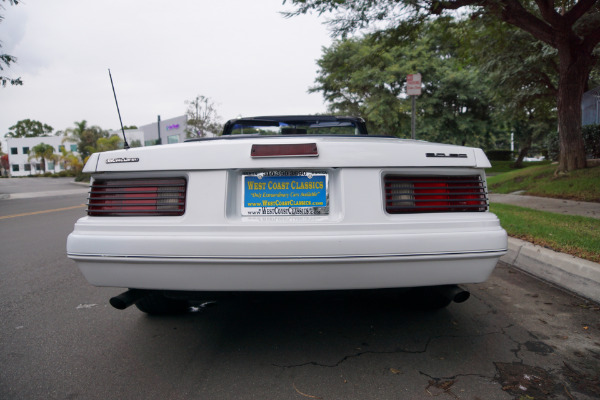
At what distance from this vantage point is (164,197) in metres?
2.26

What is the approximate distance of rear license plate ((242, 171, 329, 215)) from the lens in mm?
2195

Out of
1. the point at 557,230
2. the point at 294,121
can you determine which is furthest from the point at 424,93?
the point at 294,121

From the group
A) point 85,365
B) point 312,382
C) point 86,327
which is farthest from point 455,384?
point 86,327

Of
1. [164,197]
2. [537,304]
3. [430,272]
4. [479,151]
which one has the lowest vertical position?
[537,304]

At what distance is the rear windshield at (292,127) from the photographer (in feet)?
14.3

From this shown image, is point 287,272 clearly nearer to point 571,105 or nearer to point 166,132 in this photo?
point 571,105

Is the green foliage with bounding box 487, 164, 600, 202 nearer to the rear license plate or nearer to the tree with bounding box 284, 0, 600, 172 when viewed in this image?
the tree with bounding box 284, 0, 600, 172

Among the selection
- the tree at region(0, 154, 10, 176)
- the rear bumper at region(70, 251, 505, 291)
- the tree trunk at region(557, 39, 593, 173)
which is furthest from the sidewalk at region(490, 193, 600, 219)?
the tree at region(0, 154, 10, 176)

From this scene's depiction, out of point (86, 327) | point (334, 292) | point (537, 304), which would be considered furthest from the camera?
point (537, 304)

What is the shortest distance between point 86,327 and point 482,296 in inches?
121

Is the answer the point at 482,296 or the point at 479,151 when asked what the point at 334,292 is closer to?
the point at 479,151

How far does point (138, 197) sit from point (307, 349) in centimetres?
131

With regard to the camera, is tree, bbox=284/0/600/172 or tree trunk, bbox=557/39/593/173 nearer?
tree, bbox=284/0/600/172

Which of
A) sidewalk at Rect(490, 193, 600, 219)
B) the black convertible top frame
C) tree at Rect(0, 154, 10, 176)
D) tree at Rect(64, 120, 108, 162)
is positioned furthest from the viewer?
tree at Rect(0, 154, 10, 176)
